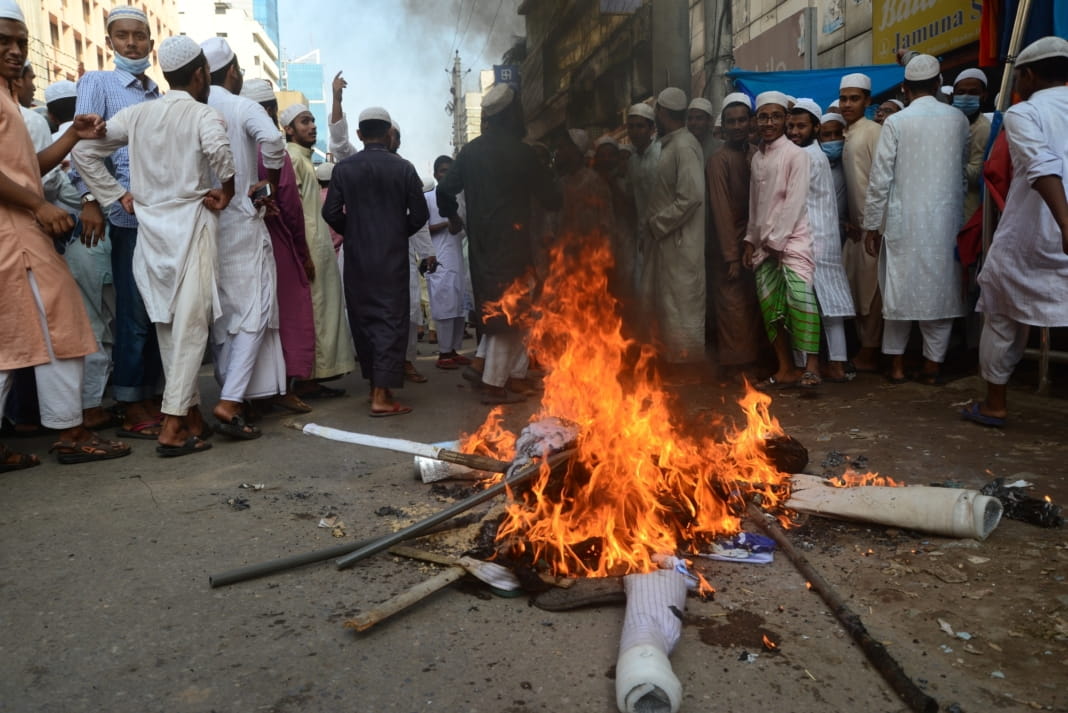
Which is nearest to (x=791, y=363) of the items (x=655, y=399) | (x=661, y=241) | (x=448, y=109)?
(x=661, y=241)

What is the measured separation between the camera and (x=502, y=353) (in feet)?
20.7

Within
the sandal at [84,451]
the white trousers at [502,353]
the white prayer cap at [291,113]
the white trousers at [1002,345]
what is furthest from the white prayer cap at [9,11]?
the white trousers at [1002,345]

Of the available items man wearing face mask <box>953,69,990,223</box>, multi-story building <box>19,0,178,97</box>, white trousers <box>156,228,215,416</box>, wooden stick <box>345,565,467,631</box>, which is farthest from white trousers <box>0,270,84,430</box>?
multi-story building <box>19,0,178,97</box>

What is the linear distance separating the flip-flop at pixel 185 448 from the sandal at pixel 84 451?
24 cm

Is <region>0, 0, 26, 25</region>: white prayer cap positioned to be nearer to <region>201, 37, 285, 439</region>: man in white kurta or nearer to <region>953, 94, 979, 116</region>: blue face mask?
<region>201, 37, 285, 439</region>: man in white kurta

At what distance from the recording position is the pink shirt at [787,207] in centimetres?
629

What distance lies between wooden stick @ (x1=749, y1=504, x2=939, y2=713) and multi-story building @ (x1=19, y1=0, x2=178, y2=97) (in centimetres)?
3014

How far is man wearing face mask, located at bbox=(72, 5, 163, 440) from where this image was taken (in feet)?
16.7

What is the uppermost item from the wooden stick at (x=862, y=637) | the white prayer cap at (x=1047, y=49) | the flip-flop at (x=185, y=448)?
the white prayer cap at (x=1047, y=49)

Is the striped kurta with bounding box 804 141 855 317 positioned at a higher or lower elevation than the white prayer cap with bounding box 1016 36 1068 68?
lower

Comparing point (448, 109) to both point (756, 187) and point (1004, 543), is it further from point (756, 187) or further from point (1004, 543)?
point (1004, 543)

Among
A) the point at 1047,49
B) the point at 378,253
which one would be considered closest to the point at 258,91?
the point at 378,253

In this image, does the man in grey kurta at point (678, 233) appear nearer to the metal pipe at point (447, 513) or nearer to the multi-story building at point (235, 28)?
the metal pipe at point (447, 513)

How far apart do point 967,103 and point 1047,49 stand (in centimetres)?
228
